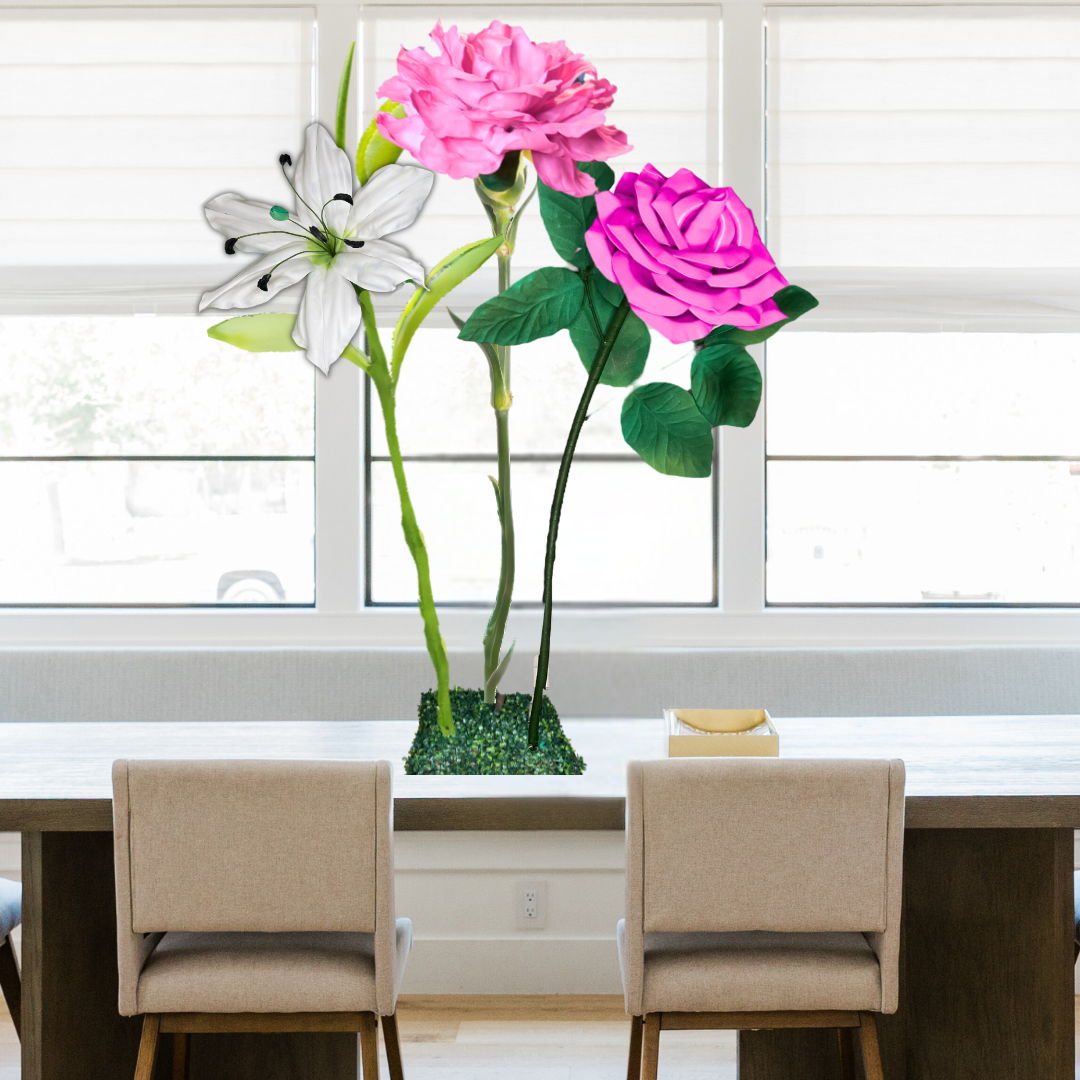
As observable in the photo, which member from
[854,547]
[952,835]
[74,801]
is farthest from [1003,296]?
[74,801]

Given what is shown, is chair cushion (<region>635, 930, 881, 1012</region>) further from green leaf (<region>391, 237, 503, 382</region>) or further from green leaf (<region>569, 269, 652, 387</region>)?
green leaf (<region>391, 237, 503, 382</region>)

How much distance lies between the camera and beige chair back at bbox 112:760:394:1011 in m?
1.50

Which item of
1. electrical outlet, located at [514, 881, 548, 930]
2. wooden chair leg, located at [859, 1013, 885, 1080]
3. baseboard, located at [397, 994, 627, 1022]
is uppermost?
wooden chair leg, located at [859, 1013, 885, 1080]

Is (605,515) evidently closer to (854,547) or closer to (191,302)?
(854,547)

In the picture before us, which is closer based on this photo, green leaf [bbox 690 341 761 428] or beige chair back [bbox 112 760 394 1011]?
beige chair back [bbox 112 760 394 1011]

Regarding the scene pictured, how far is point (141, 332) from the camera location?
3510 mm

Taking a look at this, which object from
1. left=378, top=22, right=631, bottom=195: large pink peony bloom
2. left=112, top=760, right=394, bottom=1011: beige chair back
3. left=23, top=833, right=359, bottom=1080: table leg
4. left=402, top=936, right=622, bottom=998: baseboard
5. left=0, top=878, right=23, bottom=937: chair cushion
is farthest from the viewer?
left=402, top=936, right=622, bottom=998: baseboard

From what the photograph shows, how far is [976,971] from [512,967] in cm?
138

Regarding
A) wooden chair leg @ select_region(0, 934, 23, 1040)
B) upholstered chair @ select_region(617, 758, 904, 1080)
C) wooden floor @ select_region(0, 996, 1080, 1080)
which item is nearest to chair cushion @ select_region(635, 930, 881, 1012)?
upholstered chair @ select_region(617, 758, 904, 1080)

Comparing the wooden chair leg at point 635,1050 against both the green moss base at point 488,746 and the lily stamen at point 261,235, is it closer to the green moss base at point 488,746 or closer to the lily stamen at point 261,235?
the green moss base at point 488,746

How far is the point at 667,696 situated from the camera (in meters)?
3.21

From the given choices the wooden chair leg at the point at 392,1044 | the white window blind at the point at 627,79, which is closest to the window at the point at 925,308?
the white window blind at the point at 627,79

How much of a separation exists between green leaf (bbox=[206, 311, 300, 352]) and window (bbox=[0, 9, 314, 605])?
1938mm

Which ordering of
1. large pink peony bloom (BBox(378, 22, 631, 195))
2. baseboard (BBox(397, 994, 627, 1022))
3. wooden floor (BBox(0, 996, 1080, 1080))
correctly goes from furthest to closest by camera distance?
1. baseboard (BBox(397, 994, 627, 1022))
2. wooden floor (BBox(0, 996, 1080, 1080))
3. large pink peony bloom (BBox(378, 22, 631, 195))
